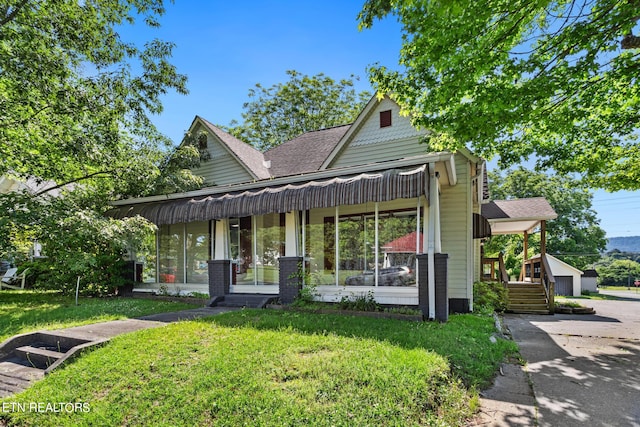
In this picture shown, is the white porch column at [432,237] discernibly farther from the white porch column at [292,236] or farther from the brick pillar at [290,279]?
the white porch column at [292,236]

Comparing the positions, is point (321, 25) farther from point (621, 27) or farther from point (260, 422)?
point (260, 422)

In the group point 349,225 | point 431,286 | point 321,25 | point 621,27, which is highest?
point 321,25

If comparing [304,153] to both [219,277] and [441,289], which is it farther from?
[441,289]

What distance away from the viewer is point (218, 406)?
3627mm

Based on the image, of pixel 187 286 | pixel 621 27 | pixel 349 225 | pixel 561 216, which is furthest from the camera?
pixel 561 216

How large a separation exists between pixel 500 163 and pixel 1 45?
1461 centimetres

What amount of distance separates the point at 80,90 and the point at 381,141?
9.81 m

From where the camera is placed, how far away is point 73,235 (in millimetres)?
9570

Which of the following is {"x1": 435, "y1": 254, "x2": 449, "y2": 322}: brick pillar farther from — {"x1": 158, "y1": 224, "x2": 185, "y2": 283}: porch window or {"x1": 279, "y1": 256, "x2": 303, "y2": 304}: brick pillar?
{"x1": 158, "y1": 224, "x2": 185, "y2": 283}: porch window

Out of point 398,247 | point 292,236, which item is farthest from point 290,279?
point 398,247

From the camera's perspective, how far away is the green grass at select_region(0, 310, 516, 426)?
353 cm

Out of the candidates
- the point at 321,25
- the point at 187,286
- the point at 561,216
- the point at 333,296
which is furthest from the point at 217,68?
the point at 561,216

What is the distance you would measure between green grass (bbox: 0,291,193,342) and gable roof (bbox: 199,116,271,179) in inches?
237

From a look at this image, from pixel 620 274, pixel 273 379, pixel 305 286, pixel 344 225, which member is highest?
pixel 344 225
